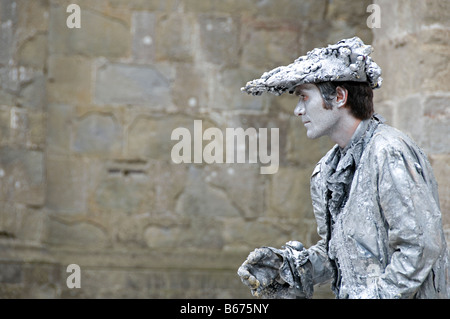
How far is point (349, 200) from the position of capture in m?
2.26

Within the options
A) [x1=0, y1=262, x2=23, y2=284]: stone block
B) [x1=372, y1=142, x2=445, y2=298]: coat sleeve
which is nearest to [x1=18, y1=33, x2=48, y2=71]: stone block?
[x1=0, y1=262, x2=23, y2=284]: stone block

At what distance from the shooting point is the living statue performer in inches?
82.2

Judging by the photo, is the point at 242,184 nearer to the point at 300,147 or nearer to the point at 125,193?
the point at 300,147

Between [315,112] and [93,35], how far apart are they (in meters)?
2.54

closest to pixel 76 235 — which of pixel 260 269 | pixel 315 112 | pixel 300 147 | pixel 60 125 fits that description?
pixel 60 125

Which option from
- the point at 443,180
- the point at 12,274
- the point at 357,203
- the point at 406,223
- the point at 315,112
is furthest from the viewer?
the point at 12,274
